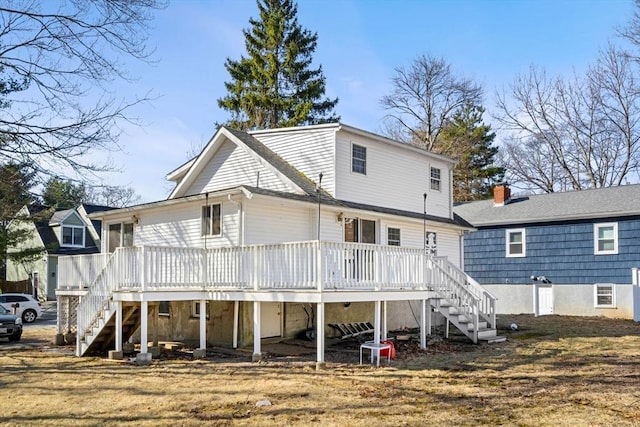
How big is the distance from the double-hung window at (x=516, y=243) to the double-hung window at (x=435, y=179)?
6.46 m

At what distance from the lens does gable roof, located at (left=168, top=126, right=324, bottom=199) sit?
59.1 ft

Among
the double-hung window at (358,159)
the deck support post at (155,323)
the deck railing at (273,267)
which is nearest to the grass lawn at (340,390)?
the deck railing at (273,267)

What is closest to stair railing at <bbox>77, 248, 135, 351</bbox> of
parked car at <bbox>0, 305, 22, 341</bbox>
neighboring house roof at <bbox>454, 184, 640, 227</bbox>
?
parked car at <bbox>0, 305, 22, 341</bbox>

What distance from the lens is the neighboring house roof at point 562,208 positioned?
24319 millimetres

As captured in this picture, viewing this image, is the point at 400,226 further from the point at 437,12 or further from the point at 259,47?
the point at 259,47

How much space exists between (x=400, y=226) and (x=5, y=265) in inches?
1541

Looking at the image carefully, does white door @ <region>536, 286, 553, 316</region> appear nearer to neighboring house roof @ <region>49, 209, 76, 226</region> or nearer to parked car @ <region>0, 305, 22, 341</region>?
parked car @ <region>0, 305, 22, 341</region>

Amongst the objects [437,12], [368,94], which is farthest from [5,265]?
[437,12]

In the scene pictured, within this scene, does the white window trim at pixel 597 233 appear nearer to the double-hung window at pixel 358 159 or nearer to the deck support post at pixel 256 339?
the double-hung window at pixel 358 159

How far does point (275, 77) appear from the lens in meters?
42.0

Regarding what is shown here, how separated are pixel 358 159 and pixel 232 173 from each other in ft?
13.9

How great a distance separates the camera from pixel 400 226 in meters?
20.0

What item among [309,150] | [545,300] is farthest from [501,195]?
[309,150]

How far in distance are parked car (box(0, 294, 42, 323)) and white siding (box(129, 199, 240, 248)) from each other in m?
12.4
